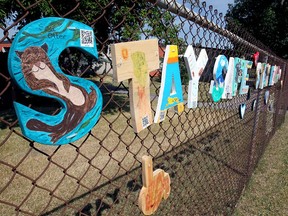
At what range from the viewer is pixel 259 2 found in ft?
66.3

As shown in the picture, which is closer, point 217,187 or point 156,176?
point 156,176

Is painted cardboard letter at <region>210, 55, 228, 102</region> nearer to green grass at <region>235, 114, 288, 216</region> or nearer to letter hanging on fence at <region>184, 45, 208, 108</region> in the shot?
letter hanging on fence at <region>184, 45, 208, 108</region>

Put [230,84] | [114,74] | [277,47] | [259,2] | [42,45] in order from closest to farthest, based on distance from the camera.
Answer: [42,45] → [114,74] → [230,84] → [277,47] → [259,2]

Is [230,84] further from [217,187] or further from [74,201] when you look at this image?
[74,201]

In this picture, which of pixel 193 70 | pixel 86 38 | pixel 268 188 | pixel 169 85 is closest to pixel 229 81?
pixel 193 70

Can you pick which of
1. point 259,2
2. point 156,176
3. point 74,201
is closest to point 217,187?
point 74,201

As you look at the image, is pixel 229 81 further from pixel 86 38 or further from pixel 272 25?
pixel 272 25

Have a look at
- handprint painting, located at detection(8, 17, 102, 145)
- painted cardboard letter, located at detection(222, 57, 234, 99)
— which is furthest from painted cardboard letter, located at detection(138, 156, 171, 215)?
painted cardboard letter, located at detection(222, 57, 234, 99)

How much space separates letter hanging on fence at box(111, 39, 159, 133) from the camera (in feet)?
3.36

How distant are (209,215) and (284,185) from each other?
1.76 meters

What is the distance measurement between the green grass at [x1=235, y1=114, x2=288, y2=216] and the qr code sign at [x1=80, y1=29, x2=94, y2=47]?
10.1 ft

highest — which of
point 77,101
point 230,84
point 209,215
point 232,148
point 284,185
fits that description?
point 77,101

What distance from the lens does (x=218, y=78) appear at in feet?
6.70

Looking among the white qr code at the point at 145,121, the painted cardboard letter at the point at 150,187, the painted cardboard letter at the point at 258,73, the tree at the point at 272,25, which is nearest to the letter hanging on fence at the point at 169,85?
the white qr code at the point at 145,121
